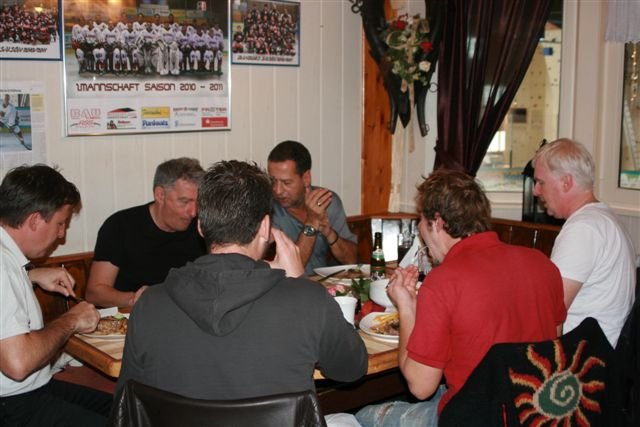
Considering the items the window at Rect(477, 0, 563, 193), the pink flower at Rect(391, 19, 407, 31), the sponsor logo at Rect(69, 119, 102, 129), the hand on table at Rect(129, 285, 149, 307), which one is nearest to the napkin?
the hand on table at Rect(129, 285, 149, 307)

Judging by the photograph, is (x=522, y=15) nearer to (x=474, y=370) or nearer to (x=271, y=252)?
(x=271, y=252)

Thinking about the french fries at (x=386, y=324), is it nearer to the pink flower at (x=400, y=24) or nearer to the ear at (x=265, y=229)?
the ear at (x=265, y=229)

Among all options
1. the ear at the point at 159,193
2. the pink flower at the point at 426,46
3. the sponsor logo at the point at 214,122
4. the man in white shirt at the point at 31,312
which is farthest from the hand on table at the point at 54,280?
the pink flower at the point at 426,46

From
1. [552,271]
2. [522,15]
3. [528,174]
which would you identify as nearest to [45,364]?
[552,271]

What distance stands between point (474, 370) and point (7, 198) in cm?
153

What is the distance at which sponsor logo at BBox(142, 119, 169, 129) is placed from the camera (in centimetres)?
381

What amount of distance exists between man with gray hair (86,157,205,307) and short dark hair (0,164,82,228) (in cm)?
77

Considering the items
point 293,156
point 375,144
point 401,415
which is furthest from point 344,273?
point 375,144

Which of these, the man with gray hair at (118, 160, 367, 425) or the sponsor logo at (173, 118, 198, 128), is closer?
the man with gray hair at (118, 160, 367, 425)

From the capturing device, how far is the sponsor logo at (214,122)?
4035 mm

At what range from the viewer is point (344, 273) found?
10.9 ft

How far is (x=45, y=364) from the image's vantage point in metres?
2.24

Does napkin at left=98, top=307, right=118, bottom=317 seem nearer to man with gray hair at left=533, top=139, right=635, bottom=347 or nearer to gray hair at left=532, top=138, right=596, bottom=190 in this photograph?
man with gray hair at left=533, top=139, right=635, bottom=347

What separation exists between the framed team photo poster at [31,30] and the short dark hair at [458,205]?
80.5 inches
